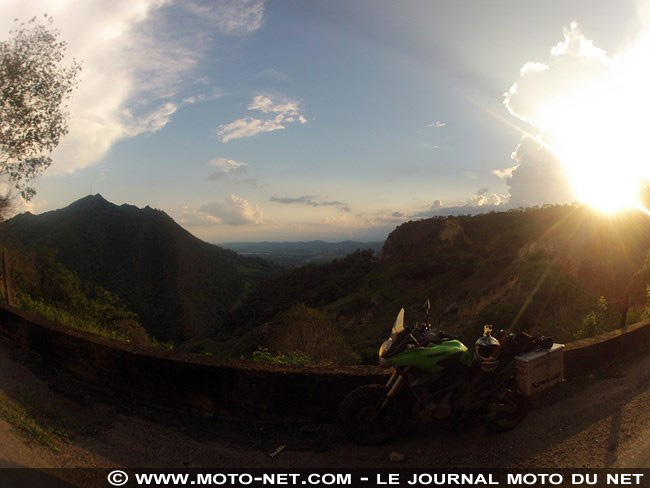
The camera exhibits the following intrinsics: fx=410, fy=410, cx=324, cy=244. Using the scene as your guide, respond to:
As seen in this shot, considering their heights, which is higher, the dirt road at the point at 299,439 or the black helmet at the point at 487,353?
the black helmet at the point at 487,353

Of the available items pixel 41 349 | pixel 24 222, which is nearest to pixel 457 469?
pixel 41 349

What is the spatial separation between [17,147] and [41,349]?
13091mm

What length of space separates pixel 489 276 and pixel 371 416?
125 feet

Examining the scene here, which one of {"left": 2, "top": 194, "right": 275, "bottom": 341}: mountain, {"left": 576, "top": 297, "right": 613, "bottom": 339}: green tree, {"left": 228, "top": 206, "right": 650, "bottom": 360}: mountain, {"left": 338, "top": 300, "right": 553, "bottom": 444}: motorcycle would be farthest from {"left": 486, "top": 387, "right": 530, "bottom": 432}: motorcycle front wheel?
{"left": 2, "top": 194, "right": 275, "bottom": 341}: mountain

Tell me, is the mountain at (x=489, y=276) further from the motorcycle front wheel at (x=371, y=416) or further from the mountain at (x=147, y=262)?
the mountain at (x=147, y=262)

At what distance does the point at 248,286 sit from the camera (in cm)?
10131

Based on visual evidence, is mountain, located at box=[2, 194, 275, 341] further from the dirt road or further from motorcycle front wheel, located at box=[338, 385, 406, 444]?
motorcycle front wheel, located at box=[338, 385, 406, 444]

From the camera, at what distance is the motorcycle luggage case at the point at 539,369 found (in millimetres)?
4418

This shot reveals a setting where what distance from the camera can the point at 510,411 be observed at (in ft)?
14.5

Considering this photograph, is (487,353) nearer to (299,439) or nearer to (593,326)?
(299,439)

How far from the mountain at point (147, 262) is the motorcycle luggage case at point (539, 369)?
63.7 metres

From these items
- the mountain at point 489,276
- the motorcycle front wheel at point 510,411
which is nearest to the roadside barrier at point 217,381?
the motorcycle front wheel at point 510,411

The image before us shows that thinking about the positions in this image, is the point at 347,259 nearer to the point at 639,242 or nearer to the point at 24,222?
the point at 639,242

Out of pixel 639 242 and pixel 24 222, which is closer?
pixel 639 242
